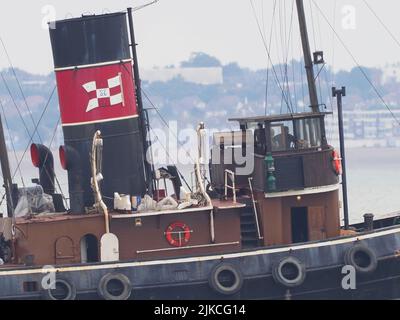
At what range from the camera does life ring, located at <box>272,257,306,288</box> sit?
30.2 meters

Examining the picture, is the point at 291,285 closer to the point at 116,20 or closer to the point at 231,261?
the point at 231,261

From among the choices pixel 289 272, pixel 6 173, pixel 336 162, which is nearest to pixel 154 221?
pixel 289 272

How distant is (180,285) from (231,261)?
4.15 ft

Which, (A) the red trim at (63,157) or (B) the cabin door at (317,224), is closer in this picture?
(A) the red trim at (63,157)

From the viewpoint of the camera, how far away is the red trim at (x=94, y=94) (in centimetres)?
3066

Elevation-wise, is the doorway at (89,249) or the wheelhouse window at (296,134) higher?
the wheelhouse window at (296,134)

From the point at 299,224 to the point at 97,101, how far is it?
5.47 m

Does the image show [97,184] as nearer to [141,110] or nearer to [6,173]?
[141,110]

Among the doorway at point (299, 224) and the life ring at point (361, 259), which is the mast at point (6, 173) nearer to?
the doorway at point (299, 224)

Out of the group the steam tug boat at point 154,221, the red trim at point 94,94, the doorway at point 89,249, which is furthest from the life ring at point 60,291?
the red trim at point 94,94

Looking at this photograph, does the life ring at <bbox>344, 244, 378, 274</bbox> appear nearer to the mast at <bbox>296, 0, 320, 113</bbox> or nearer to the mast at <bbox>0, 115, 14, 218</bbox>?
the mast at <bbox>296, 0, 320, 113</bbox>

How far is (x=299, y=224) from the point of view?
31.3 metres

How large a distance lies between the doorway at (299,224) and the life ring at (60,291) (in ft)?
17.4

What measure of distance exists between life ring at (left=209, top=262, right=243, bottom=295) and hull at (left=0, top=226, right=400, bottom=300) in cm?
8
